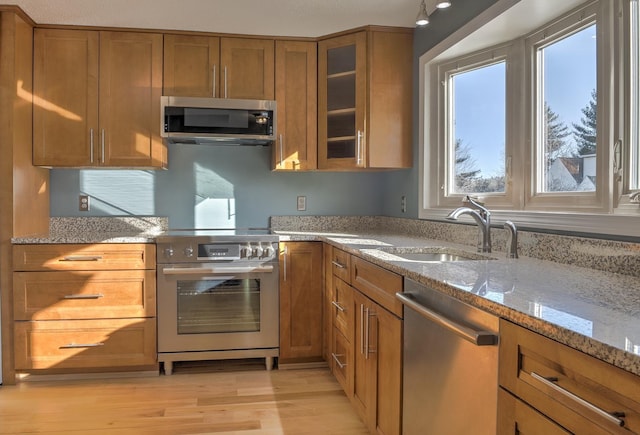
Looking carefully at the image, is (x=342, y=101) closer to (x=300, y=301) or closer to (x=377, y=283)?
(x=300, y=301)

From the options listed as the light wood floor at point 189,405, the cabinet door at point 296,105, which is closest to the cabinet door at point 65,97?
the cabinet door at point 296,105

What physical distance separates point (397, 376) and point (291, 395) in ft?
3.64

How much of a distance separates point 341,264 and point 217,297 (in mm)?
909

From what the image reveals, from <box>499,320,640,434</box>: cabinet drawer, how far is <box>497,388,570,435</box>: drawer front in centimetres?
1

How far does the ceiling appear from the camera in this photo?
268 cm

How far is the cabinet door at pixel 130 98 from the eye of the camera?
3072 mm

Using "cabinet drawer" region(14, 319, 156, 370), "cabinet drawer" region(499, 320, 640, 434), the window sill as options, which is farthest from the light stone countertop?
"cabinet drawer" region(14, 319, 156, 370)

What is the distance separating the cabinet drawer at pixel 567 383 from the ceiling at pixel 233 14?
2.22m

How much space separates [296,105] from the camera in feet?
10.7

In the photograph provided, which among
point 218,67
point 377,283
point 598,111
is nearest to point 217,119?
point 218,67

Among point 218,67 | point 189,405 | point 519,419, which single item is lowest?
point 189,405

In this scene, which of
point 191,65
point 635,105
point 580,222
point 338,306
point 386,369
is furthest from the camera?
point 191,65

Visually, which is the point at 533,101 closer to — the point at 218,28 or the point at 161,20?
the point at 218,28

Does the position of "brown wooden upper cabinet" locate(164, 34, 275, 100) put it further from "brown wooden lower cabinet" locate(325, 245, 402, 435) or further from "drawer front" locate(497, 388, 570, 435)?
"drawer front" locate(497, 388, 570, 435)
